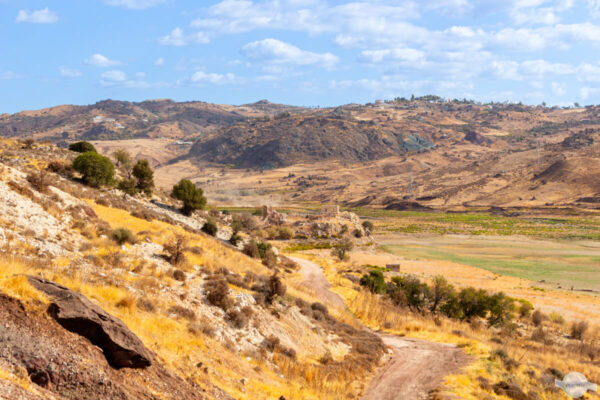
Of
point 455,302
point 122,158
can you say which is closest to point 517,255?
point 455,302

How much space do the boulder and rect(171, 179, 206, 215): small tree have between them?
1511 inches

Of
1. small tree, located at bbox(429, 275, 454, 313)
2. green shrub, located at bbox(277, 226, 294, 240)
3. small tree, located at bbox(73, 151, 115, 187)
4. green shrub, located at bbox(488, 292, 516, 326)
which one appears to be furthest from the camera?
green shrub, located at bbox(277, 226, 294, 240)

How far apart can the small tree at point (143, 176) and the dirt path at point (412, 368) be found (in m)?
32.0

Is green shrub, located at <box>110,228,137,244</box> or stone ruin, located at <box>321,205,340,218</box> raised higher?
green shrub, located at <box>110,228,137,244</box>

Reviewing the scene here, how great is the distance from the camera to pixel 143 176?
45.8m

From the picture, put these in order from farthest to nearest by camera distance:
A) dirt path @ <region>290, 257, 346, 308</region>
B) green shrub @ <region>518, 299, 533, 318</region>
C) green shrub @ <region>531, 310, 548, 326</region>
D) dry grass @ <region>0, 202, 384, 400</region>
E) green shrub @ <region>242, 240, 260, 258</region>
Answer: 1. green shrub @ <region>242, 240, 260, 258</region>
2. green shrub @ <region>518, 299, 533, 318</region>
3. green shrub @ <region>531, 310, 548, 326</region>
4. dirt path @ <region>290, 257, 346, 308</region>
5. dry grass @ <region>0, 202, 384, 400</region>

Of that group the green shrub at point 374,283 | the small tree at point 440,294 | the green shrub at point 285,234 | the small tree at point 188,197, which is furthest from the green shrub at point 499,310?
the green shrub at point 285,234

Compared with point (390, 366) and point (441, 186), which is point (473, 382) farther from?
point (441, 186)

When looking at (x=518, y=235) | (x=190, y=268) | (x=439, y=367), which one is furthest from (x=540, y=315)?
(x=518, y=235)

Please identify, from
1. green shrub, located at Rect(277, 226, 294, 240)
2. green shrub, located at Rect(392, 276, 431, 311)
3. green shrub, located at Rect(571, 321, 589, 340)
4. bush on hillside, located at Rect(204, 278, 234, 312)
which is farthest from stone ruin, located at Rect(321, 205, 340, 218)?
bush on hillside, located at Rect(204, 278, 234, 312)

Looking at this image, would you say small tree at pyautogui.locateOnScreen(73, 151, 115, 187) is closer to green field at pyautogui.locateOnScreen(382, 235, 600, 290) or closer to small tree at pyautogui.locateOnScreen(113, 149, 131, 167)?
small tree at pyautogui.locateOnScreen(113, 149, 131, 167)

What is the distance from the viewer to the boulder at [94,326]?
8508 mm

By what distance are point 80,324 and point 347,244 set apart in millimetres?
58702

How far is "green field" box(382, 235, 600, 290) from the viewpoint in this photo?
56.2m
